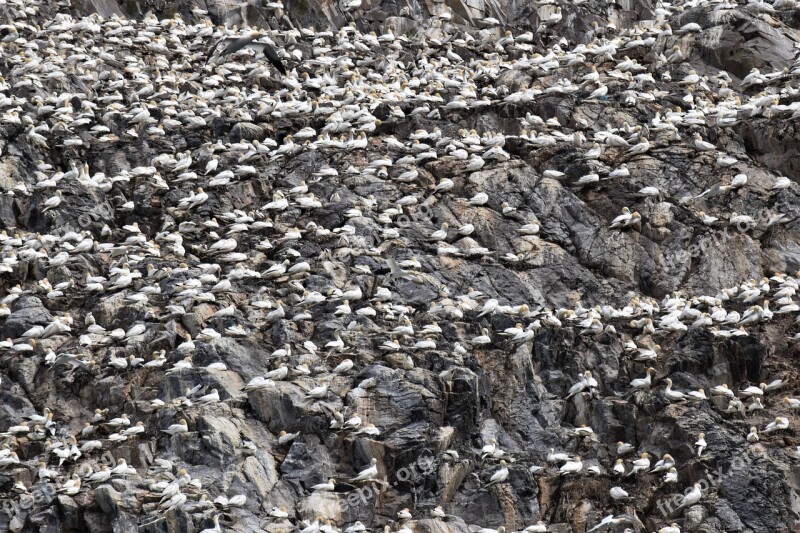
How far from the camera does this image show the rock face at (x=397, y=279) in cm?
2872

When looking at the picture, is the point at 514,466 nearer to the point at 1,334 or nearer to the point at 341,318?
the point at 341,318

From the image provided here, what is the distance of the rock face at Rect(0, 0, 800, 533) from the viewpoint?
28.7m

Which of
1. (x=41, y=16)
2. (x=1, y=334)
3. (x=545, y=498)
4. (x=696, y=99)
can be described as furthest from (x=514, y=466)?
(x=41, y=16)

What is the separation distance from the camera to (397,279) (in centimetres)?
3412

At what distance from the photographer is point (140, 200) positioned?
37938 millimetres
